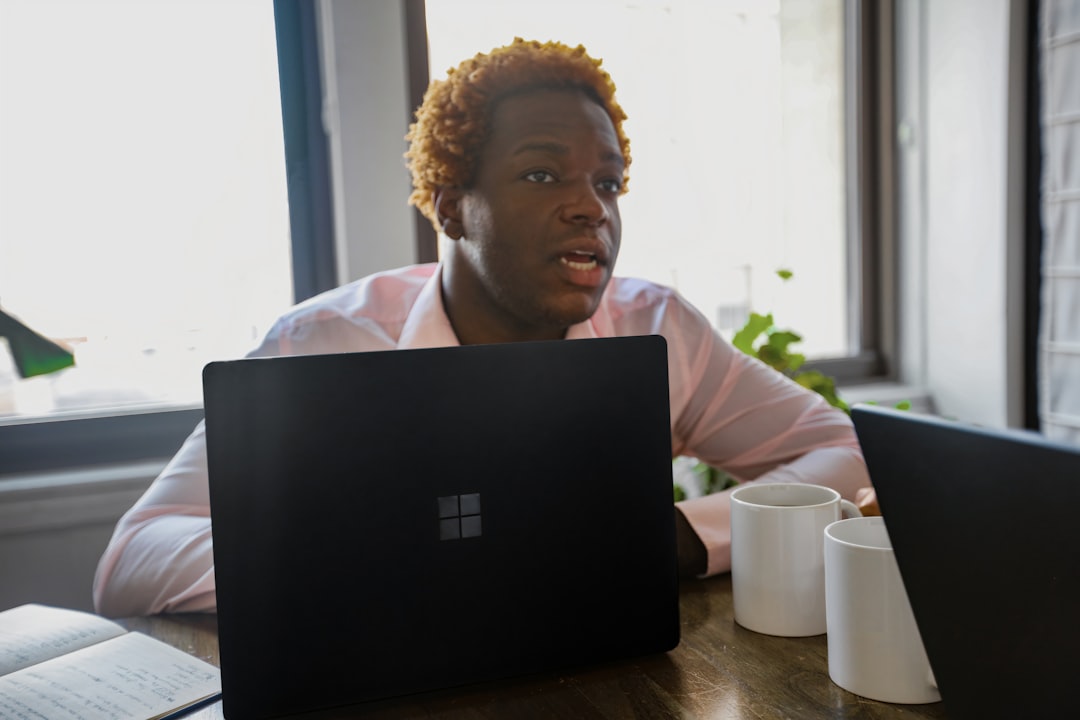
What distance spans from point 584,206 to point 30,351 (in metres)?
0.86

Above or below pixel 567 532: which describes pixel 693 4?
above

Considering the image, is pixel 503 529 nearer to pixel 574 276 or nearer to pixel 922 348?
pixel 574 276

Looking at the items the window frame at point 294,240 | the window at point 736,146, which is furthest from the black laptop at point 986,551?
the window at point 736,146

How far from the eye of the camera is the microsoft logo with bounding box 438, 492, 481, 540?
0.65 m

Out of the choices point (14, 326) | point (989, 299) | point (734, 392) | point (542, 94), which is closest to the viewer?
point (14, 326)

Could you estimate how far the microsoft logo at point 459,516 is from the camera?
65 cm

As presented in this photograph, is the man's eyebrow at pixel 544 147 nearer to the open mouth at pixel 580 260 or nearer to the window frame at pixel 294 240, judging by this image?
the open mouth at pixel 580 260

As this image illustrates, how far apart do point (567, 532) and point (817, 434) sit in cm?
78

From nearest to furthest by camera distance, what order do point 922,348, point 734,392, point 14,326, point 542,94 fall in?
point 14,326
point 542,94
point 734,392
point 922,348

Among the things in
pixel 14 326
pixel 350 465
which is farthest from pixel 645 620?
pixel 14 326

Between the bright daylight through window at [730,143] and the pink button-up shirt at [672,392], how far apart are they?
777mm

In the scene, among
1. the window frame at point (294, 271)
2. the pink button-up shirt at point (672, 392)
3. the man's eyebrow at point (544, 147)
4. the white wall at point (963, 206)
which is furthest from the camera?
the white wall at point (963, 206)

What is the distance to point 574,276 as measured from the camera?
1.34m

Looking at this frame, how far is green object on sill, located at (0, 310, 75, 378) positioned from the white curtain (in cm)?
212
